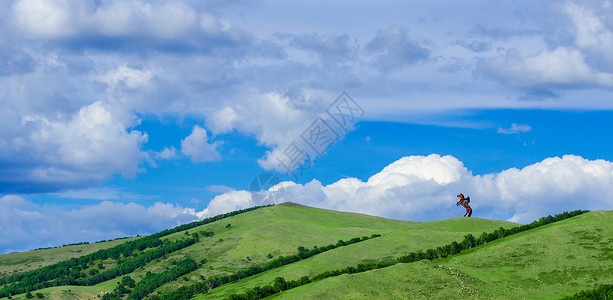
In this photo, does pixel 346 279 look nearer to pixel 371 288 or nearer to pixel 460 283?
pixel 371 288

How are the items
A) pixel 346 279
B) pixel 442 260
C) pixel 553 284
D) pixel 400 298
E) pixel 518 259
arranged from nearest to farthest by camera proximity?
pixel 400 298, pixel 346 279, pixel 553 284, pixel 518 259, pixel 442 260

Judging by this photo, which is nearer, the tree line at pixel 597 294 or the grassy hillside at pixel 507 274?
the tree line at pixel 597 294

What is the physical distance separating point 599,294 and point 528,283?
22.4 metres

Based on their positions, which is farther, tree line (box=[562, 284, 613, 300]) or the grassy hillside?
the grassy hillside

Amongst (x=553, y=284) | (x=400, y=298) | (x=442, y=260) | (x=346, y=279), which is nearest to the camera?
(x=400, y=298)

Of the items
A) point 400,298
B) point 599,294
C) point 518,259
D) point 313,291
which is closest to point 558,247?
point 518,259

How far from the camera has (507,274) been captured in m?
164

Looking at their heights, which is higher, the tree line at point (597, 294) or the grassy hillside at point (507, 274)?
the grassy hillside at point (507, 274)

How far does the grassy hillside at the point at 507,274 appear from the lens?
140m

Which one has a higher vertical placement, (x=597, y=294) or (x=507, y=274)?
(x=507, y=274)

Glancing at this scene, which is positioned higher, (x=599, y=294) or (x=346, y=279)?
(x=346, y=279)

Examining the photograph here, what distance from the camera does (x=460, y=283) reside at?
145 metres

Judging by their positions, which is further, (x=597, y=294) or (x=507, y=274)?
(x=507, y=274)

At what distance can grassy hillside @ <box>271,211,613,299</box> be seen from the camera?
458ft
